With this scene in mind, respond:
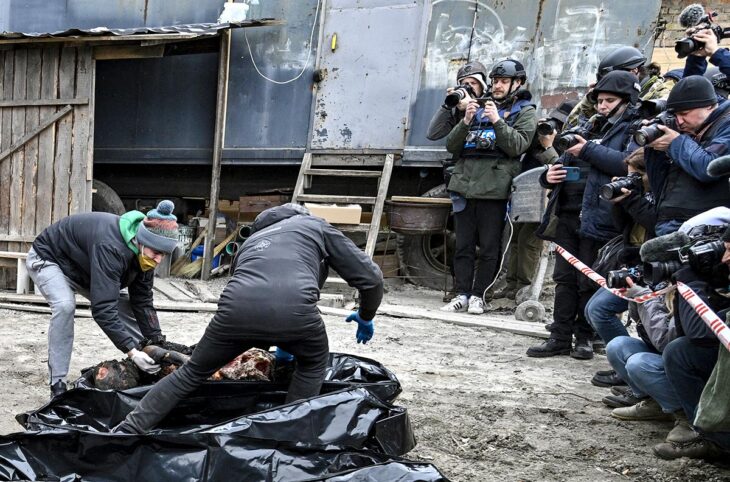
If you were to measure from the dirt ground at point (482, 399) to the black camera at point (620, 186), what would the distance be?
3.91ft

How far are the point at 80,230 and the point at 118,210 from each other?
5.40 m

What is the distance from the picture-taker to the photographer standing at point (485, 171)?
22.7 feet

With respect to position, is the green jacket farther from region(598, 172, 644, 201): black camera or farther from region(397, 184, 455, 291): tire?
region(598, 172, 644, 201): black camera

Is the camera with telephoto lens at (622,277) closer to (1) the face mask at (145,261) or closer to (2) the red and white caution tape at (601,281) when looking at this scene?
(2) the red and white caution tape at (601,281)

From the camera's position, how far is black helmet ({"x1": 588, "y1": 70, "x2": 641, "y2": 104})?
516 centimetres

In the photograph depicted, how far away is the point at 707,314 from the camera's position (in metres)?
3.13

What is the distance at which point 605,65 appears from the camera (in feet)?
18.6

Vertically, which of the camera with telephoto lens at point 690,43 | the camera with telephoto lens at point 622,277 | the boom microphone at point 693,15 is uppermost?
the boom microphone at point 693,15

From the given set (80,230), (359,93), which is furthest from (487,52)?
(80,230)

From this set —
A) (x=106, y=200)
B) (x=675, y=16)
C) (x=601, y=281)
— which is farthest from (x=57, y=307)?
(x=675, y=16)

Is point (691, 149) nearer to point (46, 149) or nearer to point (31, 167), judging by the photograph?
point (46, 149)

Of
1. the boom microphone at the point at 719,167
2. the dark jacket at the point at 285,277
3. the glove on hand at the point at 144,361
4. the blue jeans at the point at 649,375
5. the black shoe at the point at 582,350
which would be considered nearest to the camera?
the dark jacket at the point at 285,277

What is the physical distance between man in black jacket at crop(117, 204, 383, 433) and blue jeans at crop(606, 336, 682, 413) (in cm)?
133

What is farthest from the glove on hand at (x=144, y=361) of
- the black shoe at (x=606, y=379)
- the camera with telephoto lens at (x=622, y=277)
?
the black shoe at (x=606, y=379)
